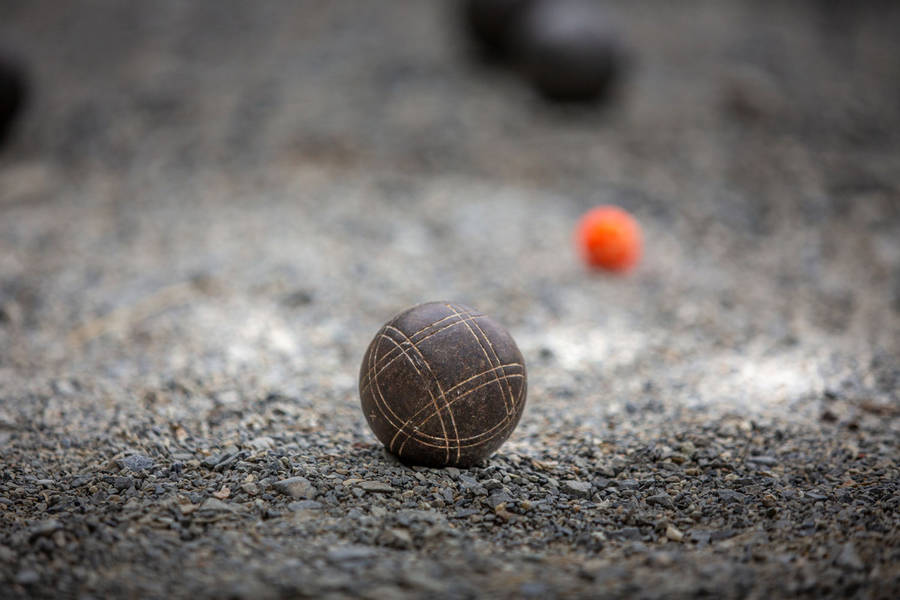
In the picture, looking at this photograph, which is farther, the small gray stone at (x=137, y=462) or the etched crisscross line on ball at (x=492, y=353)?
the small gray stone at (x=137, y=462)

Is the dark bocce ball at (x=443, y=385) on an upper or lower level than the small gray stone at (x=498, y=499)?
upper

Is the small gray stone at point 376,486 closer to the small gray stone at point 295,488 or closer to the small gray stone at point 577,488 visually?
the small gray stone at point 295,488

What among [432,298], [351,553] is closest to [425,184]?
[432,298]

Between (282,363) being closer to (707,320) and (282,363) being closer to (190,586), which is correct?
(190,586)

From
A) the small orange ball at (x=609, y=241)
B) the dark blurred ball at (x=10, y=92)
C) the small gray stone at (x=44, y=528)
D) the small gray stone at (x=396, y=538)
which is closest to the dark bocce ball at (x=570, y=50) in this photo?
the small orange ball at (x=609, y=241)

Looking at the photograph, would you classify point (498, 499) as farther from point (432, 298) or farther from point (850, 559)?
point (432, 298)

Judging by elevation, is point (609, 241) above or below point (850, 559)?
above
